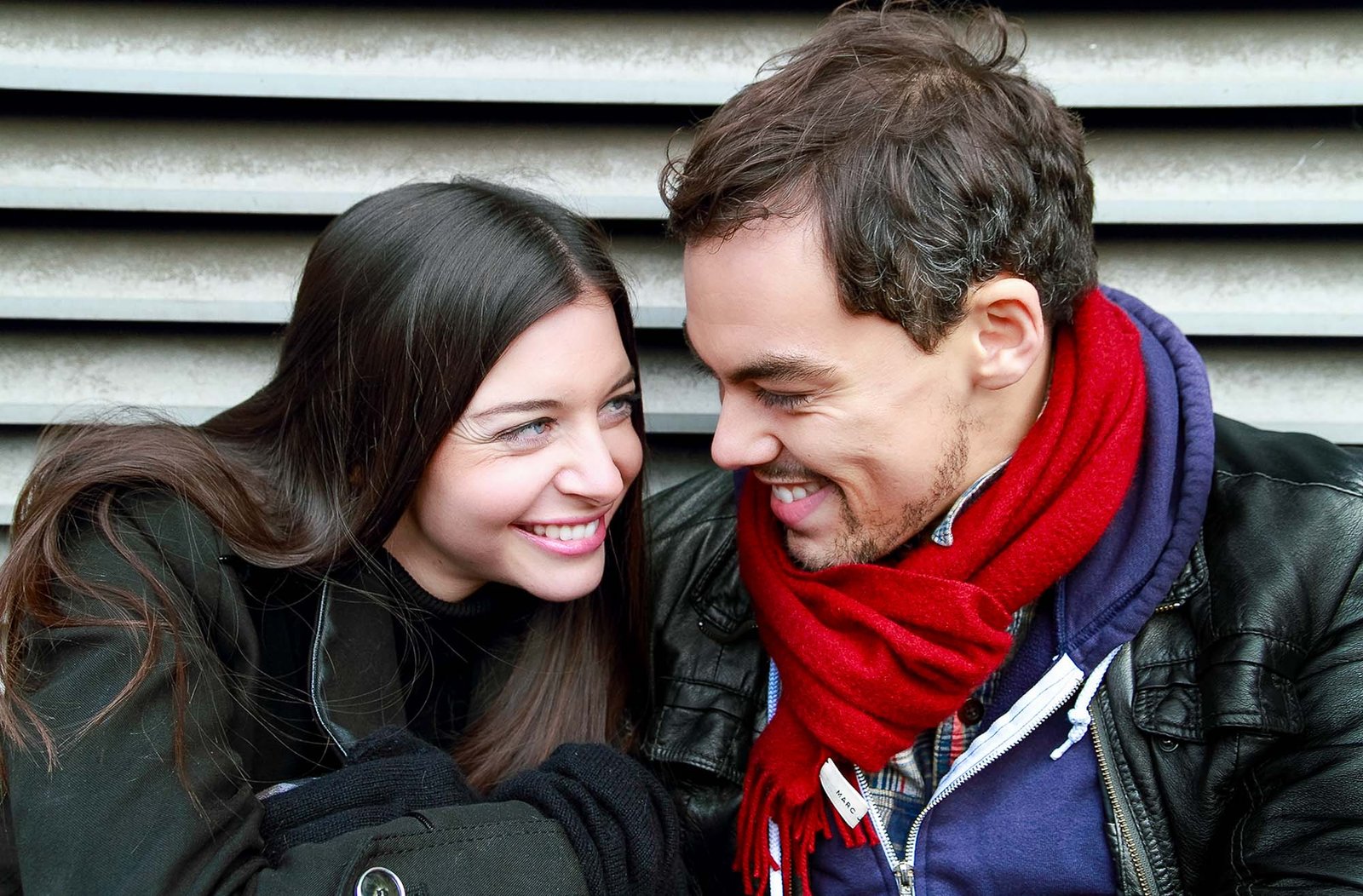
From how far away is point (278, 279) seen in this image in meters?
2.70

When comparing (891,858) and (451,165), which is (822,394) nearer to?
(891,858)

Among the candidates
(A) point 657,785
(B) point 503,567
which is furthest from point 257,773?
(A) point 657,785

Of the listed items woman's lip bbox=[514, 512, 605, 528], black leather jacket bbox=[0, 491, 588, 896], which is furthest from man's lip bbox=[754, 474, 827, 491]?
black leather jacket bbox=[0, 491, 588, 896]

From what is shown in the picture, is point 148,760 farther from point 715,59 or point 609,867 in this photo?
point 715,59

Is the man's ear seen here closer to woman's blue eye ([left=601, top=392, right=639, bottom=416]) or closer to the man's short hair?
the man's short hair

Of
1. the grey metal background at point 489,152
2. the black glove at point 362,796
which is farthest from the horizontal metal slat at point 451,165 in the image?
the black glove at point 362,796

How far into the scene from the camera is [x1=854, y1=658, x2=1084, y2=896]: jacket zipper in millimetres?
2111

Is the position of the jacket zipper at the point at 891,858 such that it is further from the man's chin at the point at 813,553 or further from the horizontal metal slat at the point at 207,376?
the horizontal metal slat at the point at 207,376

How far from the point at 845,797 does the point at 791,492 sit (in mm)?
627

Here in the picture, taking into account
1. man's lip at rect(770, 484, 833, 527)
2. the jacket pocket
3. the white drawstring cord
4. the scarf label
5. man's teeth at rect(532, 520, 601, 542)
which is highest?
man's lip at rect(770, 484, 833, 527)

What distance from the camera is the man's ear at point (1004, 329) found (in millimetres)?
2113

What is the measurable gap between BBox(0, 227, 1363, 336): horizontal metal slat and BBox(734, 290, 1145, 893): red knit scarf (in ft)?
1.55

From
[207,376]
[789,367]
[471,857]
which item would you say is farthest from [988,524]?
[207,376]

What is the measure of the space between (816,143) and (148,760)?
5.21ft
